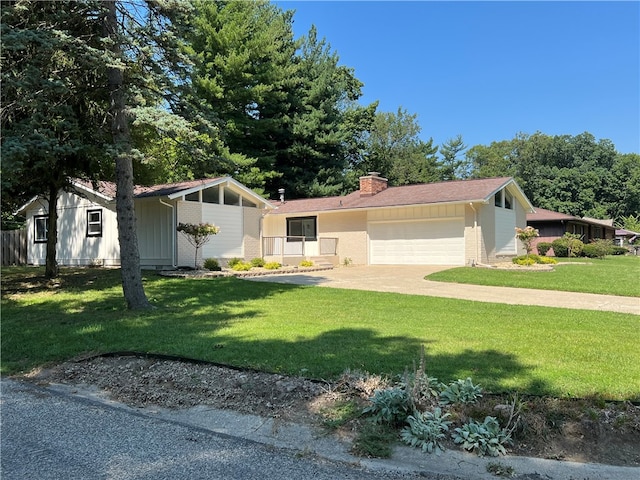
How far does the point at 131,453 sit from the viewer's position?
3412 mm

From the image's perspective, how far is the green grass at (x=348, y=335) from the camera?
16.4ft

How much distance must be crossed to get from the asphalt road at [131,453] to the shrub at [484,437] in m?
0.58

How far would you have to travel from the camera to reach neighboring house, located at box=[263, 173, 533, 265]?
20297mm

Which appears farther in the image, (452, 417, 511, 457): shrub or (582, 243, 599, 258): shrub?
(582, 243, 599, 258): shrub

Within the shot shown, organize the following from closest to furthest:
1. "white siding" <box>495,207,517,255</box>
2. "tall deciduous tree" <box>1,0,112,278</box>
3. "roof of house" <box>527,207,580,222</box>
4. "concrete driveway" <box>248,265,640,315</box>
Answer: "tall deciduous tree" <box>1,0,112,278</box> → "concrete driveway" <box>248,265,640,315</box> → "white siding" <box>495,207,517,255</box> → "roof of house" <box>527,207,580,222</box>

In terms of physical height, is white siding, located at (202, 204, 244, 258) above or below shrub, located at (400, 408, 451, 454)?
above

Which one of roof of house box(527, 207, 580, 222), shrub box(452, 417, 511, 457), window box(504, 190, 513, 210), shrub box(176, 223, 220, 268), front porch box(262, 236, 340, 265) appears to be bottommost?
shrub box(452, 417, 511, 457)

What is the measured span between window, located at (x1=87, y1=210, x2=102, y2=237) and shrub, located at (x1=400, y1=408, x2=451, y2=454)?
19044mm

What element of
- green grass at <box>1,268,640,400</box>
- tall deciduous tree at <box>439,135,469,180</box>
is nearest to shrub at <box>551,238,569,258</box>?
green grass at <box>1,268,640,400</box>

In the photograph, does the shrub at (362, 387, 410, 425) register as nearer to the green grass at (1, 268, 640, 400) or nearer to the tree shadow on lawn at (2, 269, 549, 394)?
the tree shadow on lawn at (2, 269, 549, 394)

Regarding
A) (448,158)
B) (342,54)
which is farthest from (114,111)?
(448,158)

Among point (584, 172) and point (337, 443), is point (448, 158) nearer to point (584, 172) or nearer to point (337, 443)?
point (584, 172)

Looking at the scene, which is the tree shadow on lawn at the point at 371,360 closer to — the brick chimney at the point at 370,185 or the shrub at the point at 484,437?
the shrub at the point at 484,437

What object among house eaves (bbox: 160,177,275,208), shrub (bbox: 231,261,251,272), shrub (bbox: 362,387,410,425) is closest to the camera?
shrub (bbox: 362,387,410,425)
